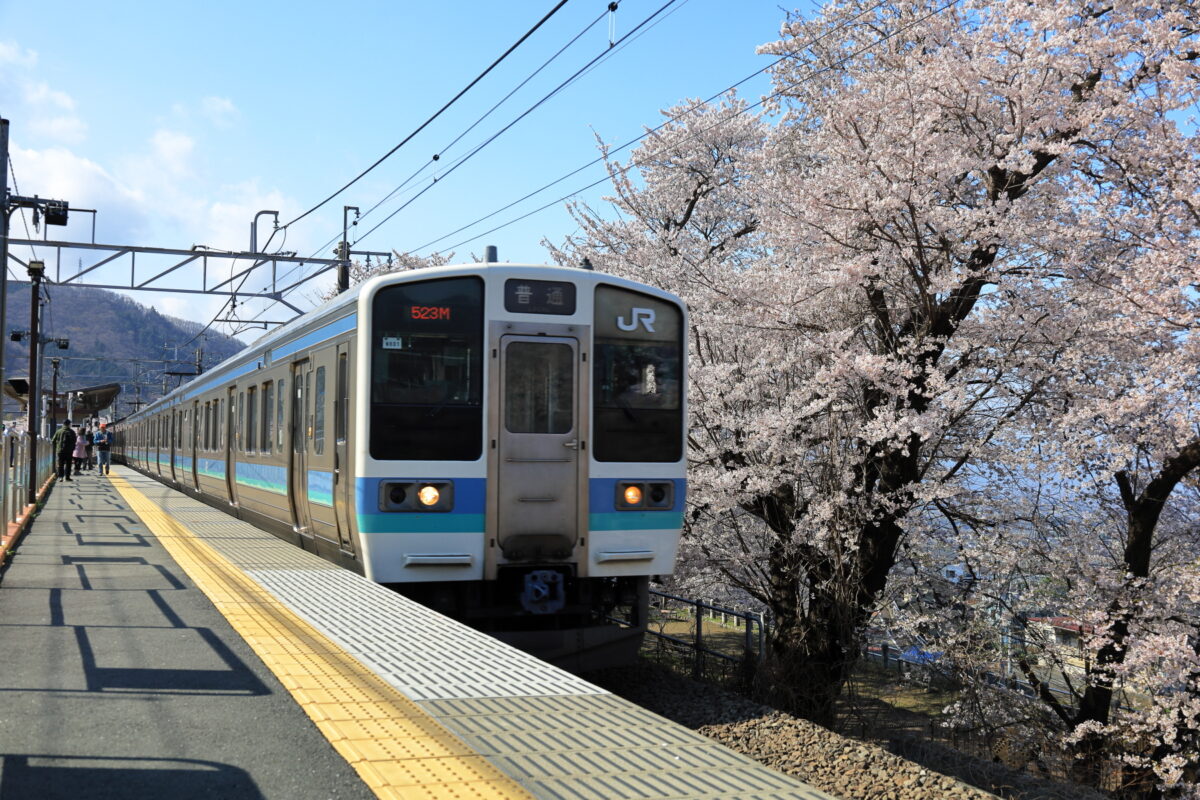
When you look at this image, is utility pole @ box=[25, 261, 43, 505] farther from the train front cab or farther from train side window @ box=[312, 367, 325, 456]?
the train front cab

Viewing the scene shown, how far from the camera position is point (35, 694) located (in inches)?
196

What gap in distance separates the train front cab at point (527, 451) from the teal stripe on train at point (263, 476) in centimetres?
271

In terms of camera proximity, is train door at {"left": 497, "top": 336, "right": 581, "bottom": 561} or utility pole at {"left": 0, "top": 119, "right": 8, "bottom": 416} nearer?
train door at {"left": 497, "top": 336, "right": 581, "bottom": 561}

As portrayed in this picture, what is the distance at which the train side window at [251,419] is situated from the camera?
12.4 m

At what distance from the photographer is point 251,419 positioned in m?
12.6

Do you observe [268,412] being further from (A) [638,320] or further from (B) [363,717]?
(B) [363,717]

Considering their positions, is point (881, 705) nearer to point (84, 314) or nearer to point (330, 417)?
point (330, 417)

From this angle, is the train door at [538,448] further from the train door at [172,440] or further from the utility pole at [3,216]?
the train door at [172,440]

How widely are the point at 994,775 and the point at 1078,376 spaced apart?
385 cm

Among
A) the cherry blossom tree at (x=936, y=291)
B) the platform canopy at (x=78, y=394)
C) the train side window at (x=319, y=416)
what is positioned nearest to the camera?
the train side window at (x=319, y=416)

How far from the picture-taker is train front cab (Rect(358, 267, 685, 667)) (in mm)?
7551

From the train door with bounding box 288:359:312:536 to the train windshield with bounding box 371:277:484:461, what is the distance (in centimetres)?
202

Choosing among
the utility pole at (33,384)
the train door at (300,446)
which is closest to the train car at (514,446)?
the train door at (300,446)

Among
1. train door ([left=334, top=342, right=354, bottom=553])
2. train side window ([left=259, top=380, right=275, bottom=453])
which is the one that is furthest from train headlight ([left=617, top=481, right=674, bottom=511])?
train side window ([left=259, top=380, right=275, bottom=453])
